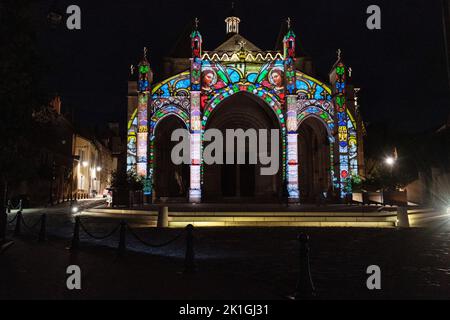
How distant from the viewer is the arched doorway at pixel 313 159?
94.0 ft

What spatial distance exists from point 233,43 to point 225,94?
8677 millimetres

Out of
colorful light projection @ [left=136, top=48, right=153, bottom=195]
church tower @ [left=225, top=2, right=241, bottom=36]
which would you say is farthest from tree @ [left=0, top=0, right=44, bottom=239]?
church tower @ [left=225, top=2, right=241, bottom=36]

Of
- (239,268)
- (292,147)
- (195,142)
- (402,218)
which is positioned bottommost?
(239,268)

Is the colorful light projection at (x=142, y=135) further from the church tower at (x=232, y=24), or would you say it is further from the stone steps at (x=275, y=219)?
the church tower at (x=232, y=24)

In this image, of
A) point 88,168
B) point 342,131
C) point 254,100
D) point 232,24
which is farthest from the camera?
point 88,168

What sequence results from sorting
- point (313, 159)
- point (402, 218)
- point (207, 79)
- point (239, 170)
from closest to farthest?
point (402, 218), point (207, 79), point (239, 170), point (313, 159)

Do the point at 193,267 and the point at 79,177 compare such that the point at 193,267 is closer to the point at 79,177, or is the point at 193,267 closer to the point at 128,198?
the point at 128,198

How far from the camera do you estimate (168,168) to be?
30234 millimetres

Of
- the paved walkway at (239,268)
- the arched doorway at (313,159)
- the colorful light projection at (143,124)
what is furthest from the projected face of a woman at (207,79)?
the paved walkway at (239,268)

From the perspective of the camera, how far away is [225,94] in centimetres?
2572

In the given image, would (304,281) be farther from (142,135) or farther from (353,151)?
(353,151)

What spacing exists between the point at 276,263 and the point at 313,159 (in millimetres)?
23632

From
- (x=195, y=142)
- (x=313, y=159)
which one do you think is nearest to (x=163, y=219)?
(x=195, y=142)

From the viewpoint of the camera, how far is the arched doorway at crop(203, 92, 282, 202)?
97.0 ft
